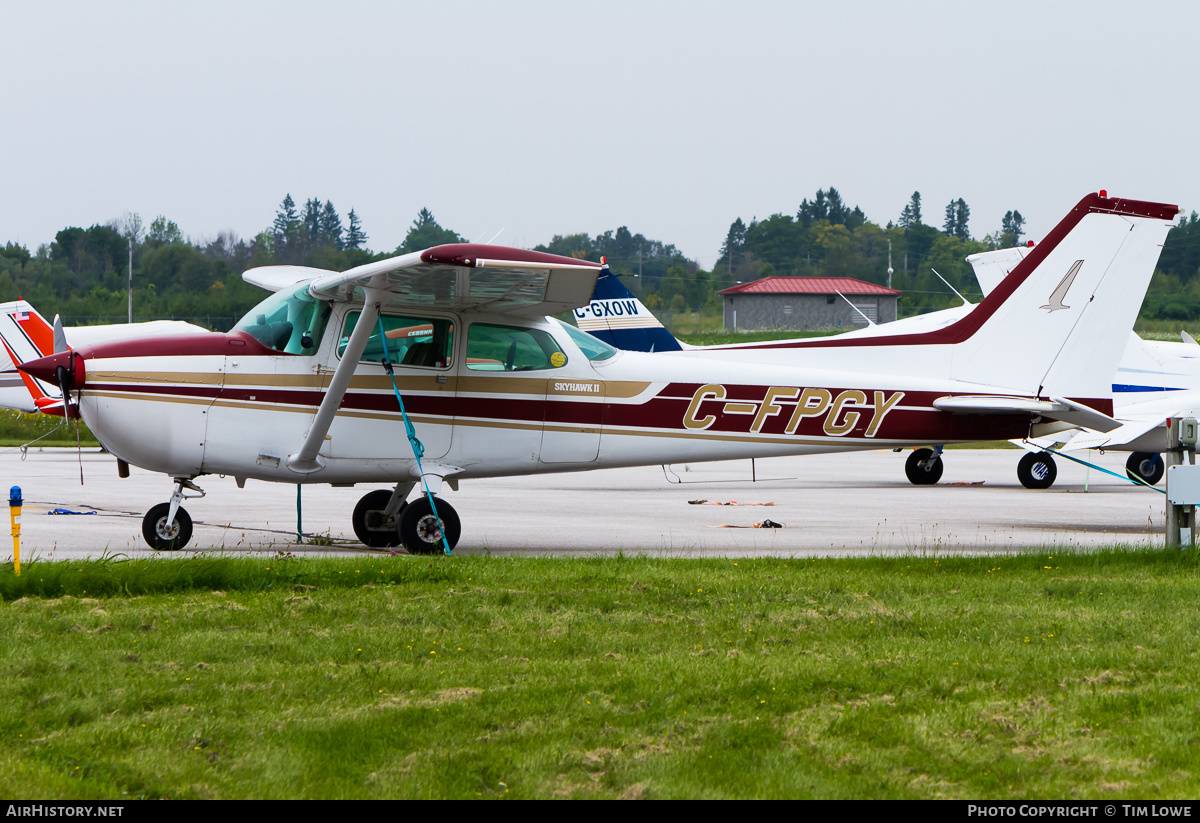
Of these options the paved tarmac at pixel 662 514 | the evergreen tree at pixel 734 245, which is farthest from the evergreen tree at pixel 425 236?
the paved tarmac at pixel 662 514

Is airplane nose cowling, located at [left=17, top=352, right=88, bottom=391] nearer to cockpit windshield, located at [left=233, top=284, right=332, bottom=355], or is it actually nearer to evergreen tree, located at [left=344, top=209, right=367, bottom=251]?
cockpit windshield, located at [left=233, top=284, right=332, bottom=355]

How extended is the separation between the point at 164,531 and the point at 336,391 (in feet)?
7.06

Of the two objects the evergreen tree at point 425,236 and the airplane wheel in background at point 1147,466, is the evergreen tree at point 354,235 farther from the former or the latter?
the airplane wheel in background at point 1147,466

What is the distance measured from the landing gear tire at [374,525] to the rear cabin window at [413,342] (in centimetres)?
168

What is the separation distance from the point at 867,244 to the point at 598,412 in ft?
436

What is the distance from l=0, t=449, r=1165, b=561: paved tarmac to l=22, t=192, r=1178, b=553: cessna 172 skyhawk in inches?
36.8

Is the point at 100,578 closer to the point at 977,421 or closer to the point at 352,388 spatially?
the point at 352,388

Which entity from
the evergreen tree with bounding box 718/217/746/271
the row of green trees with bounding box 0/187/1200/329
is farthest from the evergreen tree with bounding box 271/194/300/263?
the evergreen tree with bounding box 718/217/746/271

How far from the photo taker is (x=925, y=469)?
21.0m

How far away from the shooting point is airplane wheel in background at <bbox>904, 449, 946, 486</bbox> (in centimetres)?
2102

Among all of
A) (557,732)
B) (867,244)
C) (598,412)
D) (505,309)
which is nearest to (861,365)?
(598,412)

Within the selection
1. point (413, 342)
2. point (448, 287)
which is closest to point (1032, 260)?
point (448, 287)
